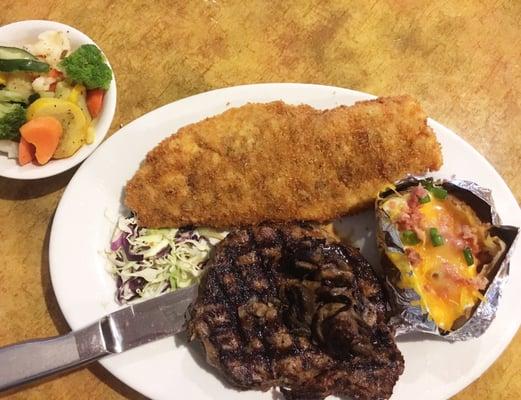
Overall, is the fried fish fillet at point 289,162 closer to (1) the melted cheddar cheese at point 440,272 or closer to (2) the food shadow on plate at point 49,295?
(1) the melted cheddar cheese at point 440,272

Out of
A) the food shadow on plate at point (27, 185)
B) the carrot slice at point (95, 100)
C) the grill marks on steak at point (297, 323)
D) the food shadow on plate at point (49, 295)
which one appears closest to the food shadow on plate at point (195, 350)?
the grill marks on steak at point (297, 323)

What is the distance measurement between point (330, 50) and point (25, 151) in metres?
1.49

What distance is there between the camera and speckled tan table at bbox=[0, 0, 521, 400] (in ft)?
8.61

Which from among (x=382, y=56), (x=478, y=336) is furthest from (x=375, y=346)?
(x=382, y=56)

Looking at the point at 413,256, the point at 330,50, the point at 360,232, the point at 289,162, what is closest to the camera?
the point at 413,256

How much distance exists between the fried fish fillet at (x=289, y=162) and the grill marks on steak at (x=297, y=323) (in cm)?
A: 25

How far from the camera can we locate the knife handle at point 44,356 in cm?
211

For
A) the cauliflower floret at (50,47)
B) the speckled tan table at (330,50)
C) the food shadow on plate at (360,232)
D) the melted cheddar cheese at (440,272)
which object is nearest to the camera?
the melted cheddar cheese at (440,272)

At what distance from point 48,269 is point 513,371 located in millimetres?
2179

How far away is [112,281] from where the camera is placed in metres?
2.36

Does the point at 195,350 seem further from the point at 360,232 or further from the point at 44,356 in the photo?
the point at 360,232

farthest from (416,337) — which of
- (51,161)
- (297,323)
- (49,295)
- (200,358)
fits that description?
(51,161)

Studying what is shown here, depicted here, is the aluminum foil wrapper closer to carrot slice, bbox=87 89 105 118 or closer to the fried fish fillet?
the fried fish fillet

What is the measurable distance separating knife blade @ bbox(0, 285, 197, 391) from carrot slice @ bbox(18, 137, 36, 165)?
75 cm
